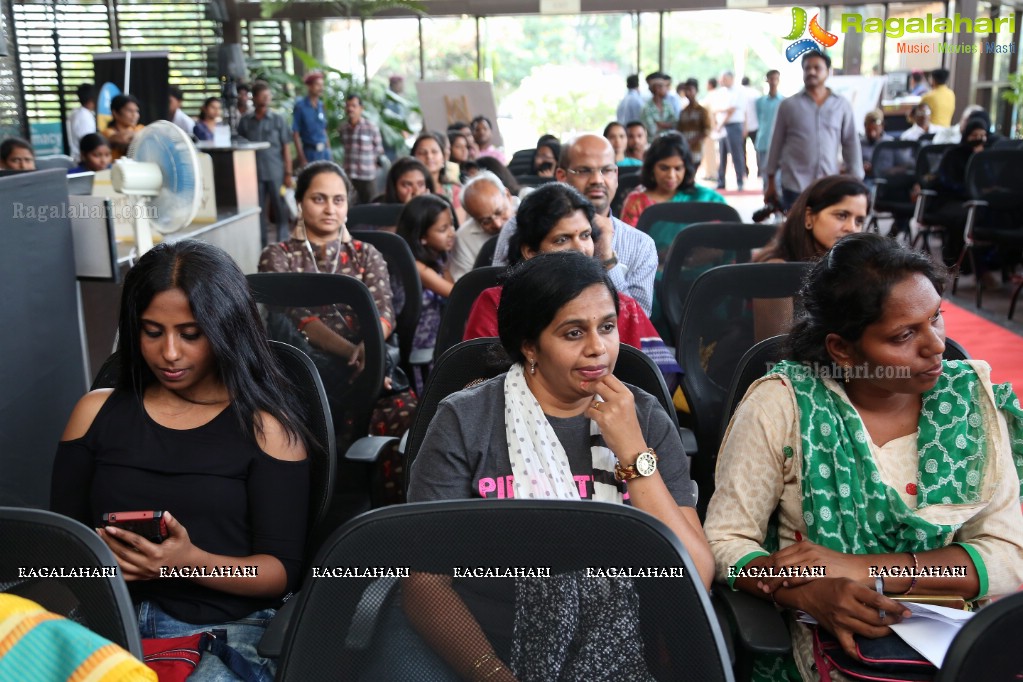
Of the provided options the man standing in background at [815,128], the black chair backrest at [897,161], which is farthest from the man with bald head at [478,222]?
the black chair backrest at [897,161]

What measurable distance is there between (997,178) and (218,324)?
6.63m

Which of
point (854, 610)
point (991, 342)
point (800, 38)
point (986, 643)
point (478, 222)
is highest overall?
point (800, 38)

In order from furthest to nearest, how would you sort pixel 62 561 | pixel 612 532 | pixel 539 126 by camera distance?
pixel 539 126
pixel 62 561
pixel 612 532

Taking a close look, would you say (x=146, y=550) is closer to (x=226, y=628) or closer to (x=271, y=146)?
(x=226, y=628)

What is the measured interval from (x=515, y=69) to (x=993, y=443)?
1391 cm

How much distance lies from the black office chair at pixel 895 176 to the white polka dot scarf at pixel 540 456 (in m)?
7.85

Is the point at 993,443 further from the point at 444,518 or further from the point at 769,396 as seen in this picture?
the point at 444,518

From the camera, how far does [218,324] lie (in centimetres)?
186

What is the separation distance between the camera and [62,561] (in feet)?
4.14

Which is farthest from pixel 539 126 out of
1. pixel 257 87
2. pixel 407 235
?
pixel 407 235

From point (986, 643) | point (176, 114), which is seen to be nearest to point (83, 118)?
point (176, 114)

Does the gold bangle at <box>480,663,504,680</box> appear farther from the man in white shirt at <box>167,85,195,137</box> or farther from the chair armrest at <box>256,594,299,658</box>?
the man in white shirt at <box>167,85,195,137</box>

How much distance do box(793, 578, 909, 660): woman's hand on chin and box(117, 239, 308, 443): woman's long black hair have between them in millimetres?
988

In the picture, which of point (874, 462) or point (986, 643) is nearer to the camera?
point (986, 643)
